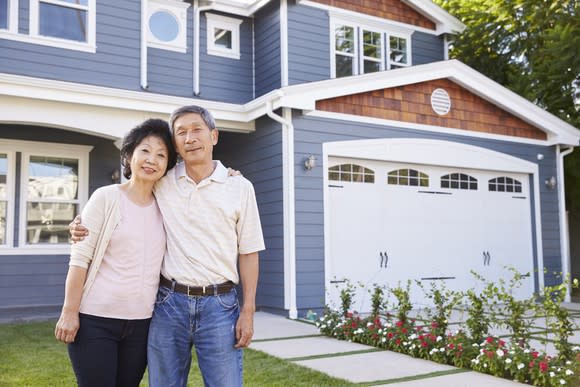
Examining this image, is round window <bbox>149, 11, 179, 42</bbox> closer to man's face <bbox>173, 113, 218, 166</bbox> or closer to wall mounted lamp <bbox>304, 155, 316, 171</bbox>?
wall mounted lamp <bbox>304, 155, 316, 171</bbox>

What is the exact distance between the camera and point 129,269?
2.25 m

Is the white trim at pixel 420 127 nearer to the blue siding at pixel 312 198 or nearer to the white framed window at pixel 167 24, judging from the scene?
the blue siding at pixel 312 198

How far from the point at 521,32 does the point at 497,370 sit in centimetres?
1041

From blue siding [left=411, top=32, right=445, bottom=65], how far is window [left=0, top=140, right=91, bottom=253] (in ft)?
21.7

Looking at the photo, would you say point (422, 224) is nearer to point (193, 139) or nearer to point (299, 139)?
point (299, 139)

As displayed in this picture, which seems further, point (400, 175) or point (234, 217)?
point (400, 175)

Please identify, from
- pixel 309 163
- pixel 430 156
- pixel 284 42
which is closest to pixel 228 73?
pixel 284 42

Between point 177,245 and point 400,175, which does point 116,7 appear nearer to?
point 400,175

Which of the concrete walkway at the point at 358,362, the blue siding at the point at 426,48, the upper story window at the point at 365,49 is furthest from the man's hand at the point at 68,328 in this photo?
the blue siding at the point at 426,48

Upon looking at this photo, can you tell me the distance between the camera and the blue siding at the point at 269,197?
806cm

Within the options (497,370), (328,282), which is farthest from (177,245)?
(328,282)

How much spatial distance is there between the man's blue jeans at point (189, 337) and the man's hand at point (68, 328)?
0.29 metres

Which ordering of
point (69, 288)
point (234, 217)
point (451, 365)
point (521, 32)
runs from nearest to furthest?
1. point (69, 288)
2. point (234, 217)
3. point (451, 365)
4. point (521, 32)

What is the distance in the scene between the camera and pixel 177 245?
2.29m
